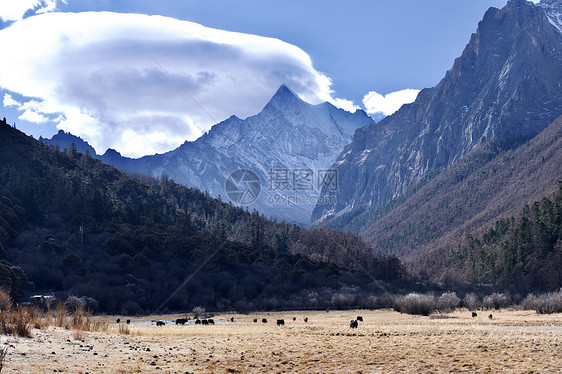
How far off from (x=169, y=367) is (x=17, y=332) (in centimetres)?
700

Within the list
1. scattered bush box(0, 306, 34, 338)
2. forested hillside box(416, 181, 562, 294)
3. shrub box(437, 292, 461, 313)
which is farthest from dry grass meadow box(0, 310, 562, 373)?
forested hillside box(416, 181, 562, 294)

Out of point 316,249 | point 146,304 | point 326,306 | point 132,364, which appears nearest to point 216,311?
point 146,304

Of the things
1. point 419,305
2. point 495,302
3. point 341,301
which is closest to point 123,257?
point 341,301

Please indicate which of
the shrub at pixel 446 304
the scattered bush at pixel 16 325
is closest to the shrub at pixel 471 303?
the shrub at pixel 446 304

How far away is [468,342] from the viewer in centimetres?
2616

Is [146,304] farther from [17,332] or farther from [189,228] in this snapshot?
[17,332]

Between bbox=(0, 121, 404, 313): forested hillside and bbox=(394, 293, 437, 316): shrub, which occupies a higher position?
bbox=(0, 121, 404, 313): forested hillside

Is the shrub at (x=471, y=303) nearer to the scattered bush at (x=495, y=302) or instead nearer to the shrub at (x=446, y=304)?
the scattered bush at (x=495, y=302)

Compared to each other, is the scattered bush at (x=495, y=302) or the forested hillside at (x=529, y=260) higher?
the forested hillside at (x=529, y=260)

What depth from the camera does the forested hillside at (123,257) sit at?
79938mm

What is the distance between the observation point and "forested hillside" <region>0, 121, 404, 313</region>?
262ft

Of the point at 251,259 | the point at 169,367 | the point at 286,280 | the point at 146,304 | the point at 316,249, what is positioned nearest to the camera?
the point at 169,367

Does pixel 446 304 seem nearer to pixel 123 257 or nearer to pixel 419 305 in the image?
pixel 419 305

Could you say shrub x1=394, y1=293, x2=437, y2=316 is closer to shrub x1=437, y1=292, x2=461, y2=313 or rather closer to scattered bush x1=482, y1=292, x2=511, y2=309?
shrub x1=437, y1=292, x2=461, y2=313
